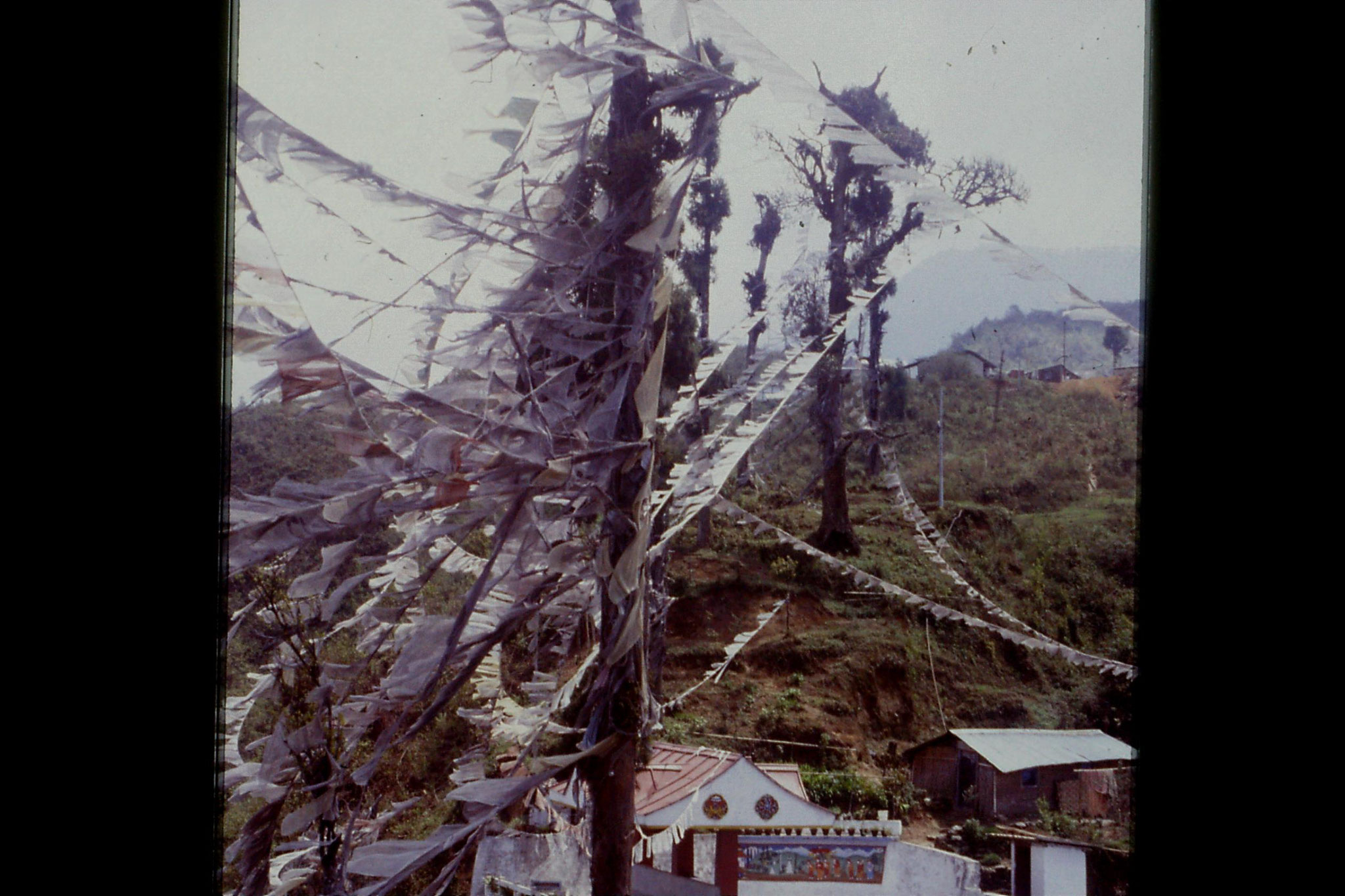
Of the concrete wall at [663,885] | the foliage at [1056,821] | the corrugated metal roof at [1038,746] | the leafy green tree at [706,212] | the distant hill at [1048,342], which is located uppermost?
the leafy green tree at [706,212]

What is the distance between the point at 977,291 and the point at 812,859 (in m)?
1.11

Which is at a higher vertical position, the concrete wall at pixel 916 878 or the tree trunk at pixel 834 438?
the tree trunk at pixel 834 438

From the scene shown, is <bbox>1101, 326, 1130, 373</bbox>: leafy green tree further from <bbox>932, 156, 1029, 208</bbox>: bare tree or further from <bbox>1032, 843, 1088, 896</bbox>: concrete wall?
<bbox>1032, 843, 1088, 896</bbox>: concrete wall

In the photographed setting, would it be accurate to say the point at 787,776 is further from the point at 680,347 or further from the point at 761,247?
the point at 761,247

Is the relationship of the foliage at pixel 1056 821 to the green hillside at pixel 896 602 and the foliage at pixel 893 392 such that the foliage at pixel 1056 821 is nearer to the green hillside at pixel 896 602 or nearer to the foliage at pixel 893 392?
the green hillside at pixel 896 602

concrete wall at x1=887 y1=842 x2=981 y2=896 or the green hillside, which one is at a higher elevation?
the green hillside

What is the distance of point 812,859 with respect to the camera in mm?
1463

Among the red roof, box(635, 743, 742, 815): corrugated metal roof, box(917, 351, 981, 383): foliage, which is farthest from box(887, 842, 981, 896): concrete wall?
box(917, 351, 981, 383): foliage

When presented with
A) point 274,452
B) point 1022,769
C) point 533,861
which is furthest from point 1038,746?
point 274,452

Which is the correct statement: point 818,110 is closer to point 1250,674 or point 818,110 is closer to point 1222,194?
point 1222,194

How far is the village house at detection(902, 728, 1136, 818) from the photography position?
1.45 metres

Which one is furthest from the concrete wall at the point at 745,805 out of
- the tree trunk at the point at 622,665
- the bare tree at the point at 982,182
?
the bare tree at the point at 982,182

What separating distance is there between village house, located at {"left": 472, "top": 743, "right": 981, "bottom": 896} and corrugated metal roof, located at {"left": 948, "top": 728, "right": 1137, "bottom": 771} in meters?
0.20

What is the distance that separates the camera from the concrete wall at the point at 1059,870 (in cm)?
144
